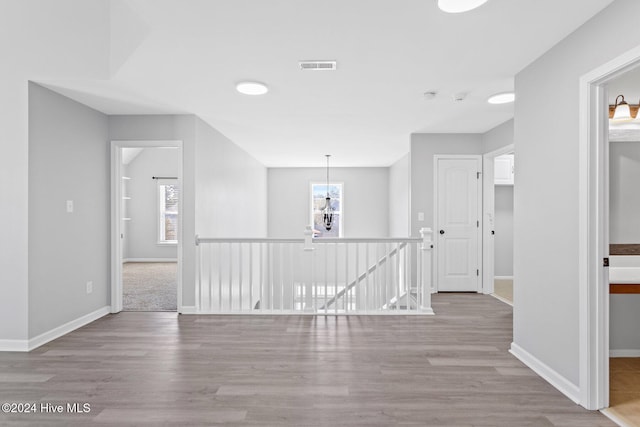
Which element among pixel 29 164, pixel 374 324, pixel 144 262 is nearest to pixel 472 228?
pixel 374 324

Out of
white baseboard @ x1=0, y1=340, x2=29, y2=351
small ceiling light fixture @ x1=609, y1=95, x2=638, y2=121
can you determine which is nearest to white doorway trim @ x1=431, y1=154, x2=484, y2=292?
small ceiling light fixture @ x1=609, y1=95, x2=638, y2=121

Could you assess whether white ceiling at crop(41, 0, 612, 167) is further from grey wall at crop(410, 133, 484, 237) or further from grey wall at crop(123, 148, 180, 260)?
grey wall at crop(123, 148, 180, 260)

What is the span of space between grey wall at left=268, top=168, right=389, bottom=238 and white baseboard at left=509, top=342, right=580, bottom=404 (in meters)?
6.40

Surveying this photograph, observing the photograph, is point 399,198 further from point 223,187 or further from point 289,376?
point 289,376

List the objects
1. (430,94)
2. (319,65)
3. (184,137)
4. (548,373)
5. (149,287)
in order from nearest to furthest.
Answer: (548,373) < (319,65) < (430,94) < (184,137) < (149,287)

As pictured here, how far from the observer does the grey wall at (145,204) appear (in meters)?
8.95

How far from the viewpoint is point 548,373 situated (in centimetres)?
250

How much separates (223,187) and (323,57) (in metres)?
3.15

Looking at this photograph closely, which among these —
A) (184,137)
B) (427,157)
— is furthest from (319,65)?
(427,157)

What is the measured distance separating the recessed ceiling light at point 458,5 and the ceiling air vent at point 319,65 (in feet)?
3.13

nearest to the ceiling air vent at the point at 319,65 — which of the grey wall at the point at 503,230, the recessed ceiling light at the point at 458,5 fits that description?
the recessed ceiling light at the point at 458,5

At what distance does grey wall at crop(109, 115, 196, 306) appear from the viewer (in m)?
4.18

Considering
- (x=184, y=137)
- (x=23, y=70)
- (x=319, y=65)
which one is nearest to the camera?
(x=319, y=65)

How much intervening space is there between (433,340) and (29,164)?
3943 mm
